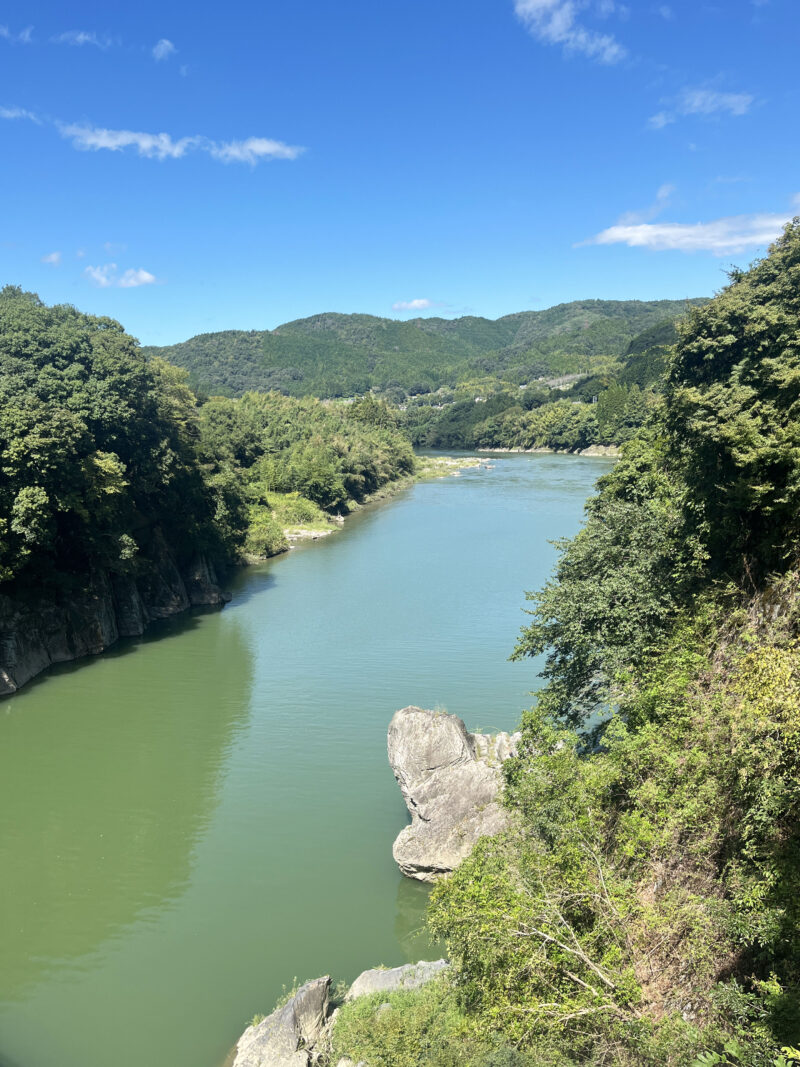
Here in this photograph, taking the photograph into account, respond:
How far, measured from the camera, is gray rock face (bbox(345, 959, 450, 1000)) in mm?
10375

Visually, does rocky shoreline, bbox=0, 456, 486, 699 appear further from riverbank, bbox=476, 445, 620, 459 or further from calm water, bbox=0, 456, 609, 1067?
riverbank, bbox=476, 445, 620, 459

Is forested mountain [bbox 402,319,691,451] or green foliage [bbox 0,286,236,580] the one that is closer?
green foliage [bbox 0,286,236,580]

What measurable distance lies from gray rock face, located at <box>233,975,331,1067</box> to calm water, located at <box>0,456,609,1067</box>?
0.97 metres

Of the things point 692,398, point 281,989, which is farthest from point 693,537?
point 281,989

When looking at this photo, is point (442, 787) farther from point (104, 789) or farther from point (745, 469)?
point (104, 789)

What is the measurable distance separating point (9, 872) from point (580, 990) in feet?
41.3

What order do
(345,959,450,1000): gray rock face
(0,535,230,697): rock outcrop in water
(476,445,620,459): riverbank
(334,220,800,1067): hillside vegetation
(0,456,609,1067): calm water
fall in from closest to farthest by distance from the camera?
(334,220,800,1067): hillside vegetation
(345,959,450,1000): gray rock face
(0,456,609,1067): calm water
(0,535,230,697): rock outcrop in water
(476,445,620,459): riverbank

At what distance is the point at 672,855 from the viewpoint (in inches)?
324

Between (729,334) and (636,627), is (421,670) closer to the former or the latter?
(636,627)

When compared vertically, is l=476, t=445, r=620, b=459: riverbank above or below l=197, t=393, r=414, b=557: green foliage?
below

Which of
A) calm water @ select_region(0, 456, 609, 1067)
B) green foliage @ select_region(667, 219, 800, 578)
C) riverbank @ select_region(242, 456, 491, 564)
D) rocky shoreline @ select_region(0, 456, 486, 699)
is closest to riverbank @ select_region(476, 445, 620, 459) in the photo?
riverbank @ select_region(242, 456, 491, 564)

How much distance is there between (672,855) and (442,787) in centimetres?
678

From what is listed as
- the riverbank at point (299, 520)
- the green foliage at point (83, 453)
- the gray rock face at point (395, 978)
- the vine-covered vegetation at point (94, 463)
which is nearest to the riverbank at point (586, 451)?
the riverbank at point (299, 520)

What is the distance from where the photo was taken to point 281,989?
11617mm
